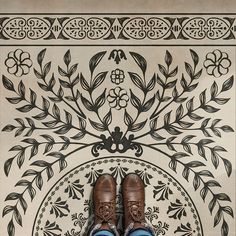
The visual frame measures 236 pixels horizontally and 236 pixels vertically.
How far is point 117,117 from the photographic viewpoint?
176 cm

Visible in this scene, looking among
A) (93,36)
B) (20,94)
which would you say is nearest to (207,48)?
(93,36)

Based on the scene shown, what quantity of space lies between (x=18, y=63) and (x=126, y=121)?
14.8 inches

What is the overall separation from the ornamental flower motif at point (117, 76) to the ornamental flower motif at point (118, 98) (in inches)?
0.9

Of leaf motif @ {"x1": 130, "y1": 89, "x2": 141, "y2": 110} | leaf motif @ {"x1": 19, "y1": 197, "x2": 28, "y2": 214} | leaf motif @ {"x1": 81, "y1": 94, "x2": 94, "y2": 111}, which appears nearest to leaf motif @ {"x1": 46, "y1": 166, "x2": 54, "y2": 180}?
leaf motif @ {"x1": 19, "y1": 197, "x2": 28, "y2": 214}

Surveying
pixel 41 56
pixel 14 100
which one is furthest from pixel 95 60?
pixel 14 100

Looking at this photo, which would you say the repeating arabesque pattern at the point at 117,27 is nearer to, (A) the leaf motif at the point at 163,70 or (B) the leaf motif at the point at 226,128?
(A) the leaf motif at the point at 163,70

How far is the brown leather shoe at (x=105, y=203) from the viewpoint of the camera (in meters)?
1.66

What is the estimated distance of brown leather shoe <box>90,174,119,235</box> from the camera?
5.43 ft

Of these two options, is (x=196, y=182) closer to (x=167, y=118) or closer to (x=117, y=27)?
(x=167, y=118)

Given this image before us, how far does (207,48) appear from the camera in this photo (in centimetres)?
179

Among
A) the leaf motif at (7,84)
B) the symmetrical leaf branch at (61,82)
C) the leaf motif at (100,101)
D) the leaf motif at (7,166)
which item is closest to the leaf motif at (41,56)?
the symmetrical leaf branch at (61,82)

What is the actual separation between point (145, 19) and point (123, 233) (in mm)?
653

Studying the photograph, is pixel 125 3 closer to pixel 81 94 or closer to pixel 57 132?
pixel 81 94

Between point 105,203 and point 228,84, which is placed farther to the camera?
point 228,84
